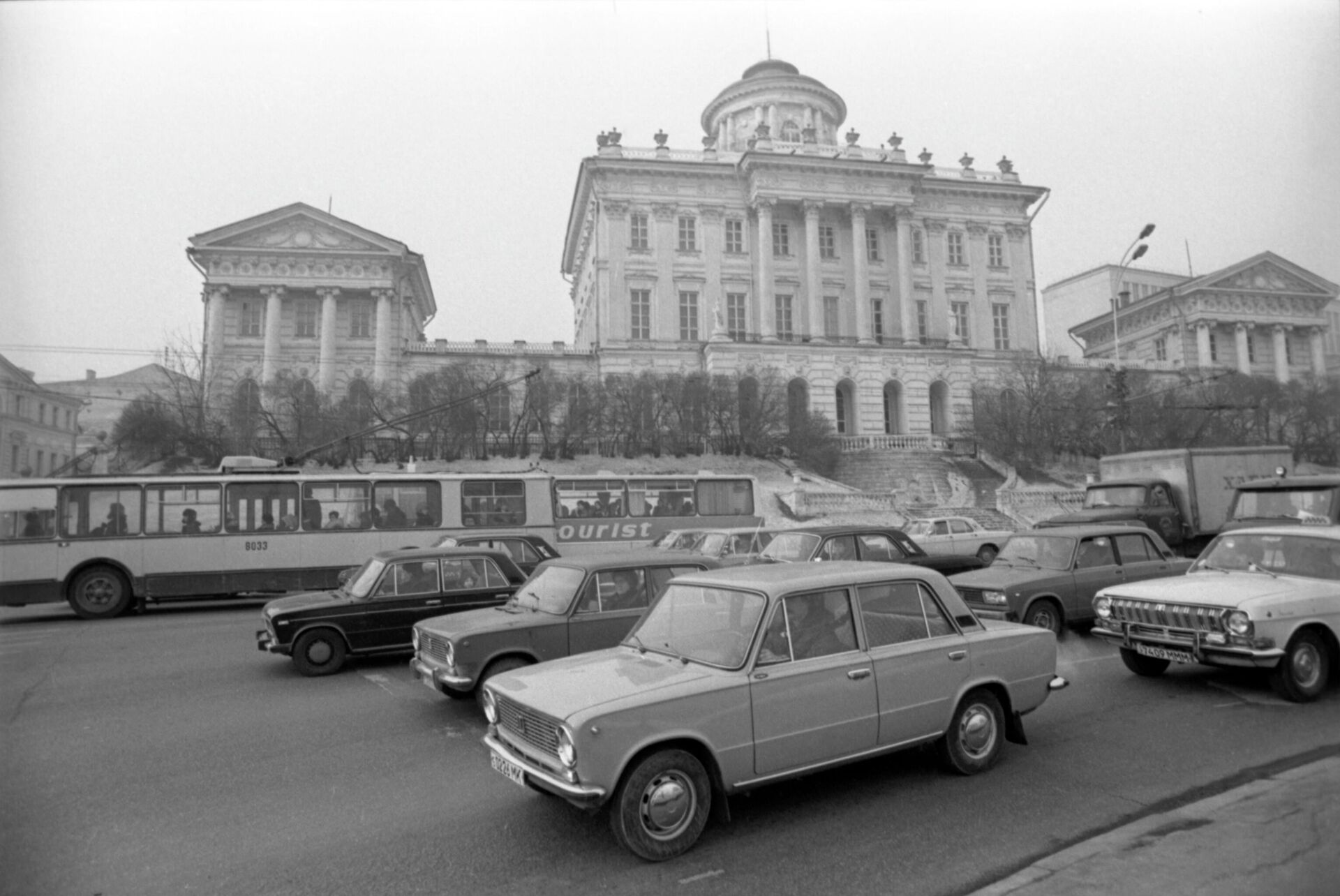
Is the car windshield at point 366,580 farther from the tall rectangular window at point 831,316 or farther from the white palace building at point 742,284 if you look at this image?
the tall rectangular window at point 831,316

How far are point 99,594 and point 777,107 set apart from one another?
61502mm

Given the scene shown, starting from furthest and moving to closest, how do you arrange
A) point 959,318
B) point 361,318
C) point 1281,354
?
1. point 959,318
2. point 361,318
3. point 1281,354

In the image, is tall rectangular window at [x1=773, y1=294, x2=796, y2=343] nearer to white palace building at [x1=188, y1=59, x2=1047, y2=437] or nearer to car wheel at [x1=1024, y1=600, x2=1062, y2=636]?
white palace building at [x1=188, y1=59, x2=1047, y2=437]

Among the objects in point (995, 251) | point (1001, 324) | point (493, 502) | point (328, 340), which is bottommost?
point (493, 502)

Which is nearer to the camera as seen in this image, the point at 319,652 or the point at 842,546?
the point at 319,652

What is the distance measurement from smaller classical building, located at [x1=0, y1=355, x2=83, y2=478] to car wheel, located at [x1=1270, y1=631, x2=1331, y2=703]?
9.37 m

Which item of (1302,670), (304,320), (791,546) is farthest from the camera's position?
(304,320)

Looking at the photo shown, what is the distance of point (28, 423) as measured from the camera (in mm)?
4535

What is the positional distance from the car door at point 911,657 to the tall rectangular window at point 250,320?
56.7 meters

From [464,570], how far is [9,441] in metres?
6.16

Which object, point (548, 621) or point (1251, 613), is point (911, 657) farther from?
point (1251, 613)

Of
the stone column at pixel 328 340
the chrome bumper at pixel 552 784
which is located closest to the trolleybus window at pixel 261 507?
the chrome bumper at pixel 552 784

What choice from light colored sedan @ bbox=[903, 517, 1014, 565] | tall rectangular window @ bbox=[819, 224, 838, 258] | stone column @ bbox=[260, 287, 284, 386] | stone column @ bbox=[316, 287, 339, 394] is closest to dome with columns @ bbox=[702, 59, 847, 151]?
tall rectangular window @ bbox=[819, 224, 838, 258]

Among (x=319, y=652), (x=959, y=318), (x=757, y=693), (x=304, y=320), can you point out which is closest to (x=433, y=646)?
(x=319, y=652)
